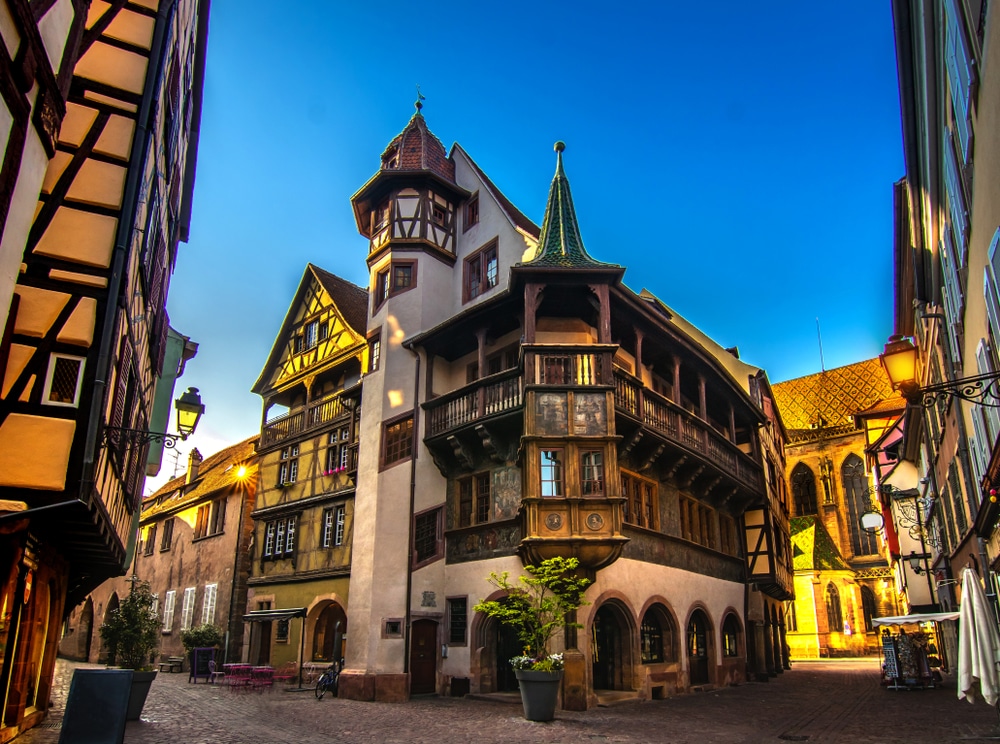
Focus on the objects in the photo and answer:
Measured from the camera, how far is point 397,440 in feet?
69.7

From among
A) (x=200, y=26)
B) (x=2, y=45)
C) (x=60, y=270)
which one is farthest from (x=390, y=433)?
(x=2, y=45)

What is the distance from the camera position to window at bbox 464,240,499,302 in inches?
876

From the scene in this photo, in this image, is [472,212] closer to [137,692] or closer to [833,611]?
[137,692]

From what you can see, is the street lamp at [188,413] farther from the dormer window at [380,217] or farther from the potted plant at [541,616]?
the dormer window at [380,217]

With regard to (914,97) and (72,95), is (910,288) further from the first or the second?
(72,95)

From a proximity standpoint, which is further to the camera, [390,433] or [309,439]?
[309,439]

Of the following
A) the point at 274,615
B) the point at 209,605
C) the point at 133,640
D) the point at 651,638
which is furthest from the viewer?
the point at 209,605

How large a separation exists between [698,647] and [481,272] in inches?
502

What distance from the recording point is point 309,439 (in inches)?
1071

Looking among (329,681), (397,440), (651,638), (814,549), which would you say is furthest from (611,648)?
(814,549)

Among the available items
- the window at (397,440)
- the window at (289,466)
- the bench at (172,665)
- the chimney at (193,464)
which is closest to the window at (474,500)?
the window at (397,440)

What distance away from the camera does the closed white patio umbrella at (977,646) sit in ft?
33.0

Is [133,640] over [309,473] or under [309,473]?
under

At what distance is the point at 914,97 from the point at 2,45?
11.9 meters
